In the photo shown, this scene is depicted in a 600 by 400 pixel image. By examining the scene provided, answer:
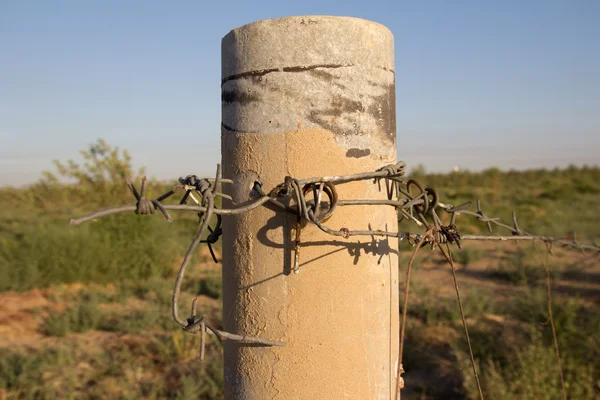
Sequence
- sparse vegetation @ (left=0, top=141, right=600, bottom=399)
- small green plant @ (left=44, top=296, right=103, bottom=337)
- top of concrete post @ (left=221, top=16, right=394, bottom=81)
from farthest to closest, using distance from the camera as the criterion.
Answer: small green plant @ (left=44, top=296, right=103, bottom=337)
sparse vegetation @ (left=0, top=141, right=600, bottom=399)
top of concrete post @ (left=221, top=16, right=394, bottom=81)

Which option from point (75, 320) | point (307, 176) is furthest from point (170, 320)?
point (307, 176)

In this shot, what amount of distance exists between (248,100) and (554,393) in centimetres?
402

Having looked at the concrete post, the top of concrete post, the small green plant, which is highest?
the top of concrete post

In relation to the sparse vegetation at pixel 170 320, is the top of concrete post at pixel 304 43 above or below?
above

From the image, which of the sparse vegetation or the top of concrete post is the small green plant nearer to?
the sparse vegetation

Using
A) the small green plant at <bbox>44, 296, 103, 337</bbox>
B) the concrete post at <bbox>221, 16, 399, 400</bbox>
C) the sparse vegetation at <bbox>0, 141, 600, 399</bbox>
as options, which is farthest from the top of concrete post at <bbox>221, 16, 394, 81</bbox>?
the small green plant at <bbox>44, 296, 103, 337</bbox>

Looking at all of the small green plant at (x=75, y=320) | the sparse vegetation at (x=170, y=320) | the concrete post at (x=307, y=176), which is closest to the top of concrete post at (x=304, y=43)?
the concrete post at (x=307, y=176)

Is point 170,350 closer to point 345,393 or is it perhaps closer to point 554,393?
point 554,393

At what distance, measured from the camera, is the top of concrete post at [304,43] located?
3.89 ft

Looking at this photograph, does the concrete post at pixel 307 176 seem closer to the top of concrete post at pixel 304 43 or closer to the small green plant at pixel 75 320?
the top of concrete post at pixel 304 43

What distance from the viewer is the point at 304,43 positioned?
1.18 metres

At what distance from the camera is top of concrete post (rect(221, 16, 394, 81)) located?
1.19 meters

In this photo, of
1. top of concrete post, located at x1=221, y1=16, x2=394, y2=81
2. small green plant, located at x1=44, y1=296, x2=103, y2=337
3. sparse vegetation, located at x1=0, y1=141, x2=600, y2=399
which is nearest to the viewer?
top of concrete post, located at x1=221, y1=16, x2=394, y2=81

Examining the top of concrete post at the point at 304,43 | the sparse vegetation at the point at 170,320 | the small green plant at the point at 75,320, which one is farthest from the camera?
the small green plant at the point at 75,320
